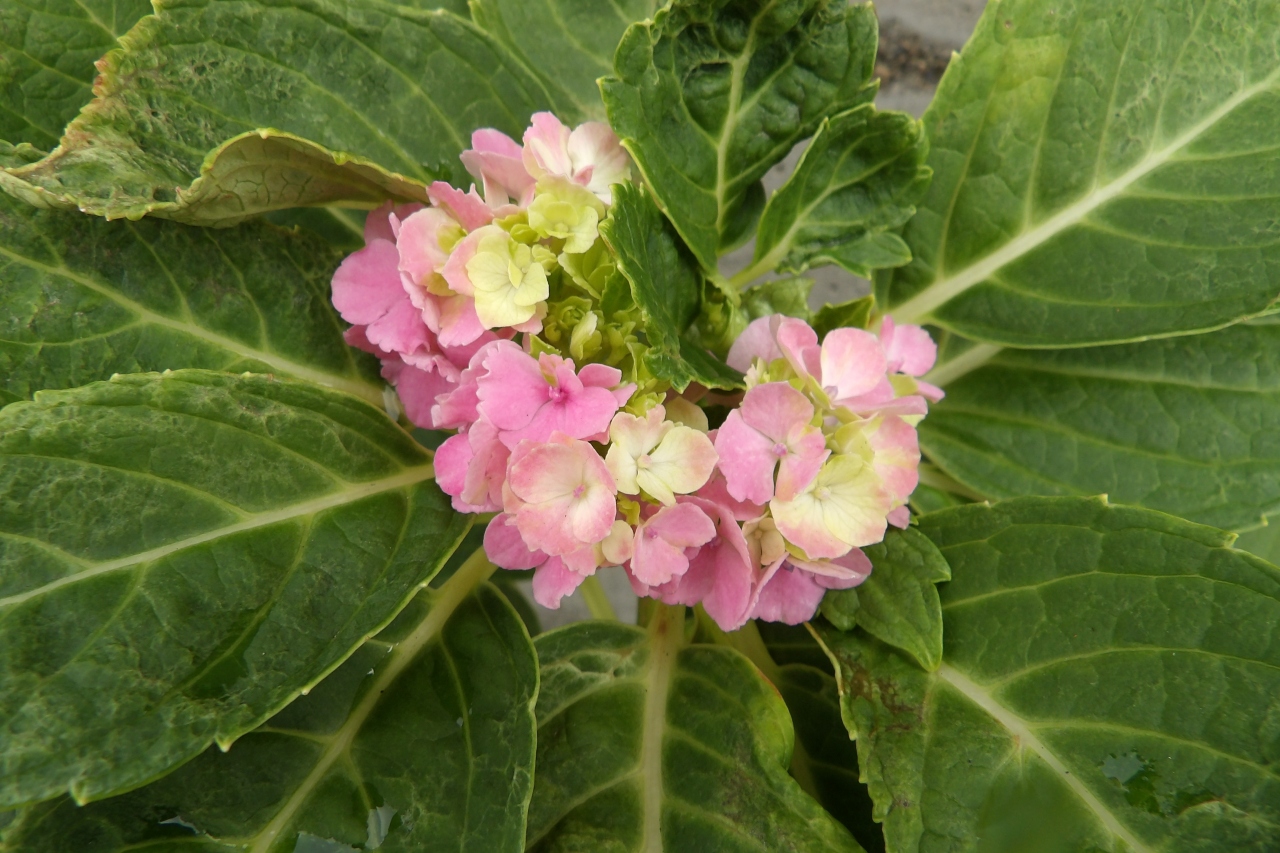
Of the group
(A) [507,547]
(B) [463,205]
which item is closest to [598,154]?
(B) [463,205]

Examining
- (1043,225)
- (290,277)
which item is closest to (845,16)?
(1043,225)

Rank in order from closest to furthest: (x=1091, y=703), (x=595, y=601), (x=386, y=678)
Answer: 1. (x=1091, y=703)
2. (x=386, y=678)
3. (x=595, y=601)

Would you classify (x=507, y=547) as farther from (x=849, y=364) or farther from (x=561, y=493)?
(x=849, y=364)

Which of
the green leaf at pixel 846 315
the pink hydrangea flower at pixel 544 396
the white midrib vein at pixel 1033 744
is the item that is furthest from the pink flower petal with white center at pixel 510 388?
the white midrib vein at pixel 1033 744

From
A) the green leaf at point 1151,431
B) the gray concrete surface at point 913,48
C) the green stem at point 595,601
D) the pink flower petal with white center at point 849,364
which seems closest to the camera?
the pink flower petal with white center at point 849,364

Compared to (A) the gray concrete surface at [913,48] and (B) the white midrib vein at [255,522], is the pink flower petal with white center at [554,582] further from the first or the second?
(A) the gray concrete surface at [913,48]

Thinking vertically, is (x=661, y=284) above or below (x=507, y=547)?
above

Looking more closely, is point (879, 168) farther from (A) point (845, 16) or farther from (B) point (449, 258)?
(B) point (449, 258)
